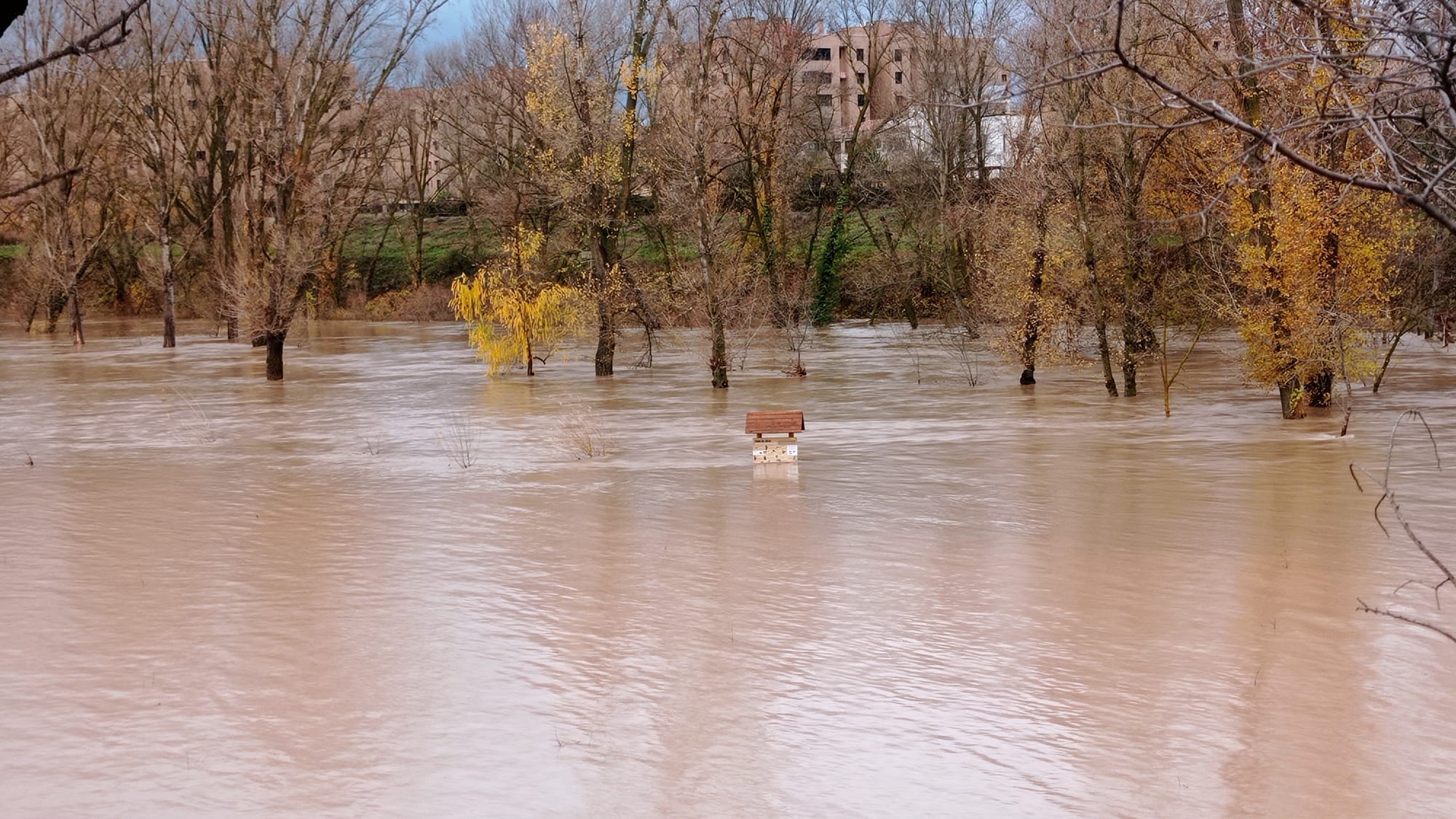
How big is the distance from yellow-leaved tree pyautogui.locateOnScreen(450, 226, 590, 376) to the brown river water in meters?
9.36

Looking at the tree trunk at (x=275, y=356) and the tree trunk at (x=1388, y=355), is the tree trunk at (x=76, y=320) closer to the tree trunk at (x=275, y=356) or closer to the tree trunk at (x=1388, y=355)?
the tree trunk at (x=275, y=356)

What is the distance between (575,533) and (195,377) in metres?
21.0

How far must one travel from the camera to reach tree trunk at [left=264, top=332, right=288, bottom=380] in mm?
30969

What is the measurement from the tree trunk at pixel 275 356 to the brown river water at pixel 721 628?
9285 millimetres

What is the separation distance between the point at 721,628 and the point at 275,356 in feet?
76.3

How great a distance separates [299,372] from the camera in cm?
3366

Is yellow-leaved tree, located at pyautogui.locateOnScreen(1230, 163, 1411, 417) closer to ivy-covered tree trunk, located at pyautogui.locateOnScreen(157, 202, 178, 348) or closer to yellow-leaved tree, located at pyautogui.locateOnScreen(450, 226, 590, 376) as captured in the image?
yellow-leaved tree, located at pyautogui.locateOnScreen(450, 226, 590, 376)

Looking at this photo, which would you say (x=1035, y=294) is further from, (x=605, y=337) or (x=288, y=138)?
(x=288, y=138)

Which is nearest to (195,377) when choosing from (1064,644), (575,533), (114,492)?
(114,492)

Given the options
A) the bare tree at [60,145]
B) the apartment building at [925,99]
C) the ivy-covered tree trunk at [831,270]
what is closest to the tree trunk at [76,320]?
the bare tree at [60,145]

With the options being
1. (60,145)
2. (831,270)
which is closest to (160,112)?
(60,145)

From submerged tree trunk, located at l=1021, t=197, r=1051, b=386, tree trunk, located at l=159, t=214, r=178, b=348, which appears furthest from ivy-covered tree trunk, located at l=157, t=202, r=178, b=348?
submerged tree trunk, located at l=1021, t=197, r=1051, b=386

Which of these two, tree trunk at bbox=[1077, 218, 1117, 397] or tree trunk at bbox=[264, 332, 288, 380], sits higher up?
tree trunk at bbox=[1077, 218, 1117, 397]

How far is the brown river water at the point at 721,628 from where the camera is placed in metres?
7.31
